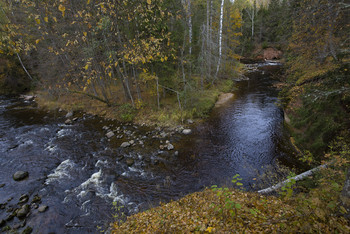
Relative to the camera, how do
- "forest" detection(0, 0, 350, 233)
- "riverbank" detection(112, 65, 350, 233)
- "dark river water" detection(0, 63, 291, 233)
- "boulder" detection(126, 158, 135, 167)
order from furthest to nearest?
"boulder" detection(126, 158, 135, 167) < "dark river water" detection(0, 63, 291, 233) < "forest" detection(0, 0, 350, 233) < "riverbank" detection(112, 65, 350, 233)

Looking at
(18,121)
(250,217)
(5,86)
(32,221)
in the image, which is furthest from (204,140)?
(5,86)

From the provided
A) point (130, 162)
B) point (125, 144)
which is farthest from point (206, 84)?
point (130, 162)

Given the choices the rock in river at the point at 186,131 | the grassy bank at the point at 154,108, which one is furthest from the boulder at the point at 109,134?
the rock in river at the point at 186,131

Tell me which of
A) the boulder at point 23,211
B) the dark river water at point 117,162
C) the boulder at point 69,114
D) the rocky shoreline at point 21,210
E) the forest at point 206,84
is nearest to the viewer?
the forest at point 206,84

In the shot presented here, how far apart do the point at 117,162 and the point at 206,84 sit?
15.3 metres

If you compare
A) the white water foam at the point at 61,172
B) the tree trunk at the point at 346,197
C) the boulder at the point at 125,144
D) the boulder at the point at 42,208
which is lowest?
the boulder at the point at 42,208

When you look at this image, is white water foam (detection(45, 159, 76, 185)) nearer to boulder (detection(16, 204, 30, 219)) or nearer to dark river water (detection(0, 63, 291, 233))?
dark river water (detection(0, 63, 291, 233))

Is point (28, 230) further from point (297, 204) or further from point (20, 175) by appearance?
point (297, 204)

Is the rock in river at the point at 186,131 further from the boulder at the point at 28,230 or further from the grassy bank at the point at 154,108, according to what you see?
the boulder at the point at 28,230

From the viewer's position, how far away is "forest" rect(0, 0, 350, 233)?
12.9 feet

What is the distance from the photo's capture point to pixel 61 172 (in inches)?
363

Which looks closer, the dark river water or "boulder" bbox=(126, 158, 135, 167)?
the dark river water

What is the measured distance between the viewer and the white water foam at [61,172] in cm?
875

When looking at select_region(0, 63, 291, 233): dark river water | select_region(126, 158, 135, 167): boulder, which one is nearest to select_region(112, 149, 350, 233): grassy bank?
select_region(0, 63, 291, 233): dark river water
